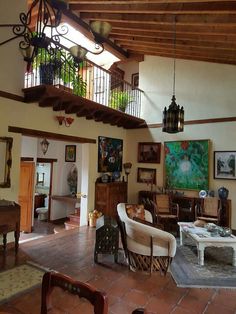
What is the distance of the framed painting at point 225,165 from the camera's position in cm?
620

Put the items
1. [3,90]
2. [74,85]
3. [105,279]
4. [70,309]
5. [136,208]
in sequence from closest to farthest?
[70,309]
[105,279]
[3,90]
[136,208]
[74,85]

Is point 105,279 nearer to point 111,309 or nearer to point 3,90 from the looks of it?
point 111,309

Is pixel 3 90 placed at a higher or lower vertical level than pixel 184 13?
lower

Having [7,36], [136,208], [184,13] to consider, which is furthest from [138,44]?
[136,208]

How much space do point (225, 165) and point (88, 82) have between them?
4338 millimetres

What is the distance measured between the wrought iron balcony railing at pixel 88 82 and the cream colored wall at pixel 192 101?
2.02 ft

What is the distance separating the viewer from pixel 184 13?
420 centimetres

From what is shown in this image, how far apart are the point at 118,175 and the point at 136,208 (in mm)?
2201

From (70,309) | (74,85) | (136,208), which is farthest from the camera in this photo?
(74,85)

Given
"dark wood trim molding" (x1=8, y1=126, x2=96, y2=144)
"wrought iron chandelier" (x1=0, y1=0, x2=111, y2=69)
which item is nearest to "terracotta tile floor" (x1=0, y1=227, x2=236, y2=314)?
"dark wood trim molding" (x1=8, y1=126, x2=96, y2=144)

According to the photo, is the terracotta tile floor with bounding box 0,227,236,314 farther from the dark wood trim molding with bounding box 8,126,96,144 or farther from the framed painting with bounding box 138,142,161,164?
the framed painting with bounding box 138,142,161,164

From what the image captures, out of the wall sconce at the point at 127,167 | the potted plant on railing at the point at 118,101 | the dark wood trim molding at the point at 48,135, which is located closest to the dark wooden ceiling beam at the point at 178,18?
the potted plant on railing at the point at 118,101

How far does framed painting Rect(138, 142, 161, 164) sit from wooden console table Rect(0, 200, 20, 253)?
4266 mm

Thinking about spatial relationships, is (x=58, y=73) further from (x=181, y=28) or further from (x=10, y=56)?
(x=181, y=28)
